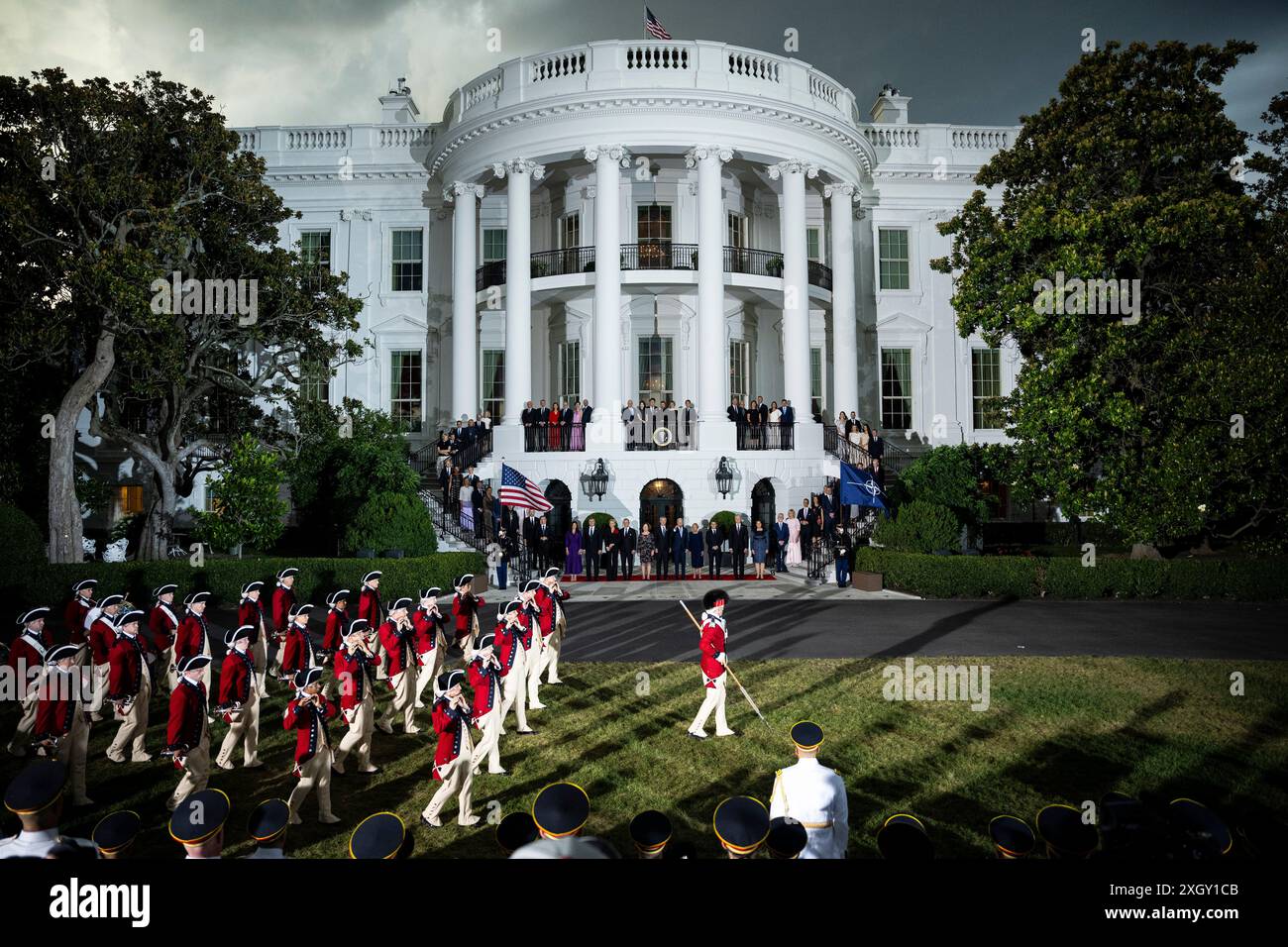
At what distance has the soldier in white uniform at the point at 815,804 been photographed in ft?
15.3

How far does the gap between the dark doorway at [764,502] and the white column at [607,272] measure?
499 cm

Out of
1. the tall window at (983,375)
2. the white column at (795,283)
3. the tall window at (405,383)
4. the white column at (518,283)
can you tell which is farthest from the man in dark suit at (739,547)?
the tall window at (405,383)

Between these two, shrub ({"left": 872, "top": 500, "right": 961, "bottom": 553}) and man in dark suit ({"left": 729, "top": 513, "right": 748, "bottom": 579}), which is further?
man in dark suit ({"left": 729, "top": 513, "right": 748, "bottom": 579})

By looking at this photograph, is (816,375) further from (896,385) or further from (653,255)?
(653,255)

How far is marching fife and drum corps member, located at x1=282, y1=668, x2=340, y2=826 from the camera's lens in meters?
6.39

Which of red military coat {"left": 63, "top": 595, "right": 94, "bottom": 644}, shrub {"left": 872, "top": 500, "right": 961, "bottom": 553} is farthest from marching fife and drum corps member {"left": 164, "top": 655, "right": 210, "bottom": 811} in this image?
shrub {"left": 872, "top": 500, "right": 961, "bottom": 553}

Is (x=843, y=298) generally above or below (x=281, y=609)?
above

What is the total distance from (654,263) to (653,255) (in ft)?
0.87

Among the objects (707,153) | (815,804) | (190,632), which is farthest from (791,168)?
(815,804)

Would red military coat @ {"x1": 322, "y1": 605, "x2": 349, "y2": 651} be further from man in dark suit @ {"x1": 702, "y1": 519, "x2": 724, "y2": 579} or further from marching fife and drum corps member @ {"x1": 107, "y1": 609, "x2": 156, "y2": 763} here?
man in dark suit @ {"x1": 702, "y1": 519, "x2": 724, "y2": 579}

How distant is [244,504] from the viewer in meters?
17.9

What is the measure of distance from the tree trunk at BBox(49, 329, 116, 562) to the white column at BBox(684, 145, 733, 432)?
50.7ft

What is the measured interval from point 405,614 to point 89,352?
16842 mm
